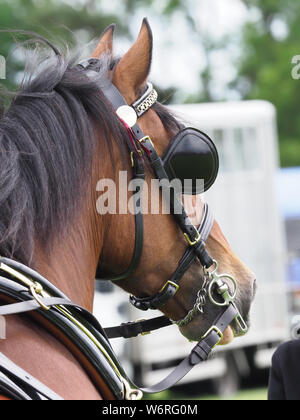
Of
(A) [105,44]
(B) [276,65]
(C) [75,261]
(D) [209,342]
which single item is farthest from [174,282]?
(B) [276,65]

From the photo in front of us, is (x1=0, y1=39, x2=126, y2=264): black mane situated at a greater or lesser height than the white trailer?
lesser

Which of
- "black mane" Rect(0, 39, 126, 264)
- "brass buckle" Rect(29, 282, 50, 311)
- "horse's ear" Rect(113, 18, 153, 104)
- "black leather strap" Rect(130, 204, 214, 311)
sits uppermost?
"horse's ear" Rect(113, 18, 153, 104)

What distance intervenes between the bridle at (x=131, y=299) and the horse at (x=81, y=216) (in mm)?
14

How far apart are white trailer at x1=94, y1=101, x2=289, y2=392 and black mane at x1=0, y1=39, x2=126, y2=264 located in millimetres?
6926

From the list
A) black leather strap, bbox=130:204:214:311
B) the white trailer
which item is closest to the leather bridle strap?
black leather strap, bbox=130:204:214:311

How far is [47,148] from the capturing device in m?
2.04

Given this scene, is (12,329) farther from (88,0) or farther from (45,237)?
(88,0)

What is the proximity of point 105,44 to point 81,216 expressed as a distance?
2.47ft

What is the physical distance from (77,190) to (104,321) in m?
6.56

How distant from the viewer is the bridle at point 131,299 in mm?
1802

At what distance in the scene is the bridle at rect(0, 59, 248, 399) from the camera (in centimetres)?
180

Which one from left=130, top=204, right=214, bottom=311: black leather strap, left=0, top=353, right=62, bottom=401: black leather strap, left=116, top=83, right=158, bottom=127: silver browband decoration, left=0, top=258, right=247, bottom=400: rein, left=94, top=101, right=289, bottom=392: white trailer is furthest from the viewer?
left=94, top=101, right=289, bottom=392: white trailer

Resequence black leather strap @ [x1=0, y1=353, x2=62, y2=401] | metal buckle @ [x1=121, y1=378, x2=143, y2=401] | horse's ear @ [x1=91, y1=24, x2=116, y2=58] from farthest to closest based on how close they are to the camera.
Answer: horse's ear @ [x1=91, y1=24, x2=116, y2=58] < metal buckle @ [x1=121, y1=378, x2=143, y2=401] < black leather strap @ [x1=0, y1=353, x2=62, y2=401]

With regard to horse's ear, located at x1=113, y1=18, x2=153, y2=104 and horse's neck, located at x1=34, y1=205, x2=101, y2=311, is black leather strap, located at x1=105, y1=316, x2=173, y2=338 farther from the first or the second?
horse's ear, located at x1=113, y1=18, x2=153, y2=104
